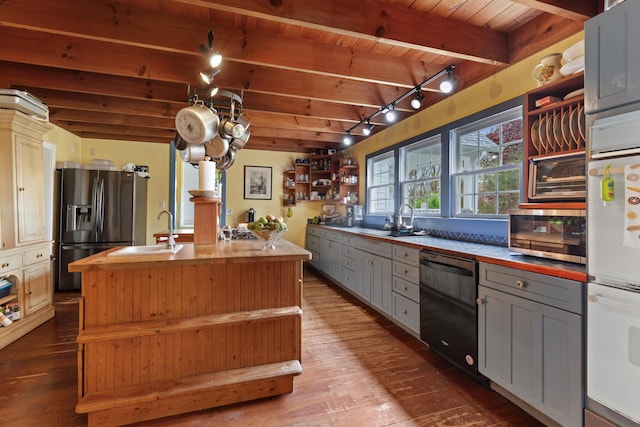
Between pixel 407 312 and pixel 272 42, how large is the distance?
2.66 meters

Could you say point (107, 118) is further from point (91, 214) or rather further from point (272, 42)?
point (272, 42)

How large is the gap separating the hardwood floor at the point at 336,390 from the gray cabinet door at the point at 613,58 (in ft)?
5.75

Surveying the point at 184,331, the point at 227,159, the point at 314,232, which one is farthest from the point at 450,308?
the point at 314,232

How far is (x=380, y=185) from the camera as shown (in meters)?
4.86

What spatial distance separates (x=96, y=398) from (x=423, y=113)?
392cm

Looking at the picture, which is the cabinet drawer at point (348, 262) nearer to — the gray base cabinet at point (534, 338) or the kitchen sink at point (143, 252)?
the gray base cabinet at point (534, 338)

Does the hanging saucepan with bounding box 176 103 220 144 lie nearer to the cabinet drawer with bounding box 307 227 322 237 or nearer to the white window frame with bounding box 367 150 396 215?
the white window frame with bounding box 367 150 396 215

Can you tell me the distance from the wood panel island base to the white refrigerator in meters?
1.50

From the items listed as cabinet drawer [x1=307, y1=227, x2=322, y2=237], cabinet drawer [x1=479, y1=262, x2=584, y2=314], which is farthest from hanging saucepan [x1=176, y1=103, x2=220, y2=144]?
cabinet drawer [x1=307, y1=227, x2=322, y2=237]

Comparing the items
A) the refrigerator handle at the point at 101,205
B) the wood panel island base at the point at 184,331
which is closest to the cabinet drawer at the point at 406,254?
the wood panel island base at the point at 184,331

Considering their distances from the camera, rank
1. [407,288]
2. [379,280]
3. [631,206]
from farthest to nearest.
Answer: [379,280]
[407,288]
[631,206]

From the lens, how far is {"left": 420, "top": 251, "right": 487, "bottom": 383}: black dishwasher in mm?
2072

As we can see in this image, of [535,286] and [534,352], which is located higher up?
[535,286]

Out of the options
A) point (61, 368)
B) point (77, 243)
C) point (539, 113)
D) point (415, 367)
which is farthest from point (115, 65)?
point (415, 367)
